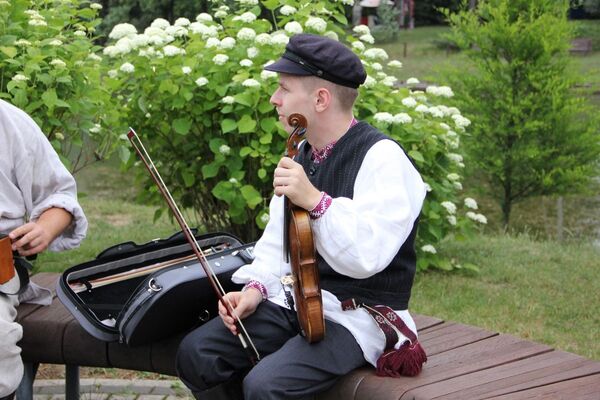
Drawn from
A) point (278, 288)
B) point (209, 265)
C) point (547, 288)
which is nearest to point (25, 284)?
point (209, 265)

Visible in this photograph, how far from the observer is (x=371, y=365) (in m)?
2.81

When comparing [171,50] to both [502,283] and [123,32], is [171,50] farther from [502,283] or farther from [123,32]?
[502,283]

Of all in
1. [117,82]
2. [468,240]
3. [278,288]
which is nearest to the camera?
[278,288]

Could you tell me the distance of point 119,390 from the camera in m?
4.06

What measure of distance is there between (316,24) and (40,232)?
2360mm

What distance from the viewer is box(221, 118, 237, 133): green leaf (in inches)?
200

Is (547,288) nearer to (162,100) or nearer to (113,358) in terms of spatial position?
(162,100)

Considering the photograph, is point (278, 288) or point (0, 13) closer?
point (278, 288)

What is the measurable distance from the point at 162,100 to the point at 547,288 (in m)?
2.40

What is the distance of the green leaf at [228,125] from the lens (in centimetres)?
508

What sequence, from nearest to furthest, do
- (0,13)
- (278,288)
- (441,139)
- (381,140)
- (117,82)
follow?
(381,140) → (278,288) → (0,13) → (117,82) → (441,139)

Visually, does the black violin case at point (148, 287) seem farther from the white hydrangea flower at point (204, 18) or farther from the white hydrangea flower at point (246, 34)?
the white hydrangea flower at point (204, 18)

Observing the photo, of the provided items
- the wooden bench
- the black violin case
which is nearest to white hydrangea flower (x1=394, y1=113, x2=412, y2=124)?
the black violin case

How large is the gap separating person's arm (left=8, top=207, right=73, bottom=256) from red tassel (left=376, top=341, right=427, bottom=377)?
3.92 feet
